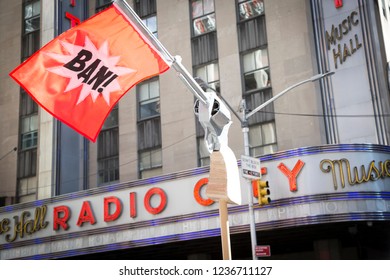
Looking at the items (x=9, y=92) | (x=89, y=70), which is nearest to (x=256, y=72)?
(x=9, y=92)

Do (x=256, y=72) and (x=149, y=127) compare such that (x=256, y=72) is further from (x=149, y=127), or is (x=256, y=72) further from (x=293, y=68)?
(x=149, y=127)

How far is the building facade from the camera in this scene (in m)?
21.8

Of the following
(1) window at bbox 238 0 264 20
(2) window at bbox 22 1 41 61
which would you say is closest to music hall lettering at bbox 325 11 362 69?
(1) window at bbox 238 0 264 20

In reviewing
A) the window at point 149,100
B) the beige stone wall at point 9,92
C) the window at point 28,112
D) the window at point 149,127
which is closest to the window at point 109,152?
the window at point 149,127

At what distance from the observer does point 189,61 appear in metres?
31.3

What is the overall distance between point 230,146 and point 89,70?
17779 mm

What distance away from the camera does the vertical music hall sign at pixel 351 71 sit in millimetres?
25719

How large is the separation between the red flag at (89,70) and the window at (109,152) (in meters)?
20.6

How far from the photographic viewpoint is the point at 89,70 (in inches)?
460

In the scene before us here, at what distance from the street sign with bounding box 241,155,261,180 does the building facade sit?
330cm

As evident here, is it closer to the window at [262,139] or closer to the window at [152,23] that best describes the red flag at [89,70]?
the window at [262,139]

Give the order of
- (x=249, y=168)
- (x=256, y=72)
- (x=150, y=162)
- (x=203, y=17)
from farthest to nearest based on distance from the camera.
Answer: (x=203, y=17)
(x=150, y=162)
(x=256, y=72)
(x=249, y=168)
